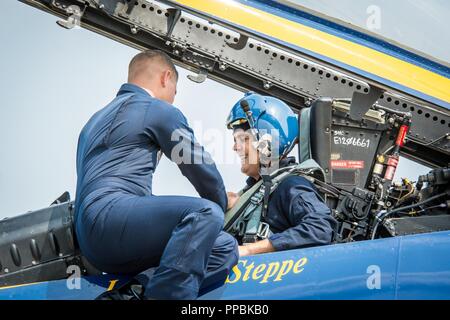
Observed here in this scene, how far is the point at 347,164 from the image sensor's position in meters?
3.83

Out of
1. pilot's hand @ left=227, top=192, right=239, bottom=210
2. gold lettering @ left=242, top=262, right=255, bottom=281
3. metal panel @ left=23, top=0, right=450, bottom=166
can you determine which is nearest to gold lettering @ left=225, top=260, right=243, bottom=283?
gold lettering @ left=242, top=262, right=255, bottom=281

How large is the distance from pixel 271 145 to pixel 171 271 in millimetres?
1390

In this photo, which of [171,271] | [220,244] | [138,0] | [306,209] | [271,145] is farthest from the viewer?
[138,0]

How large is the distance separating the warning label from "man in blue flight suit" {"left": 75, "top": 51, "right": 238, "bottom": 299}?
4.11ft

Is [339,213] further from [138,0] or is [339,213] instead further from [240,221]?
[138,0]

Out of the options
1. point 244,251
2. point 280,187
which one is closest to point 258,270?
point 244,251

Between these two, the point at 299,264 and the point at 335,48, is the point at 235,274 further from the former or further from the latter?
the point at 335,48

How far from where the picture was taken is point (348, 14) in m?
4.49

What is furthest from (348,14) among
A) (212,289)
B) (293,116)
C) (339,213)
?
(212,289)

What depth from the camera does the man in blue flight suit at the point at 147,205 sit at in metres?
2.38

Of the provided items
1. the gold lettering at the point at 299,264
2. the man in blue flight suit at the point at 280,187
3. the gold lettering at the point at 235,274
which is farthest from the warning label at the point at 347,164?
the gold lettering at the point at 235,274

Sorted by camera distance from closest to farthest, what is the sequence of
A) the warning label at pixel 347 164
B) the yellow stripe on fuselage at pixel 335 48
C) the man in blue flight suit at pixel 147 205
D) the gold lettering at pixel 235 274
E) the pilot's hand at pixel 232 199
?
the man in blue flight suit at pixel 147 205 → the gold lettering at pixel 235 274 → the pilot's hand at pixel 232 199 → the warning label at pixel 347 164 → the yellow stripe on fuselage at pixel 335 48

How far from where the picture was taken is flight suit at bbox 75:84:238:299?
7.82ft

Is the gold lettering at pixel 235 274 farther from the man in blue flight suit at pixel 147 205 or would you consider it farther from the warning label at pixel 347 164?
the warning label at pixel 347 164
